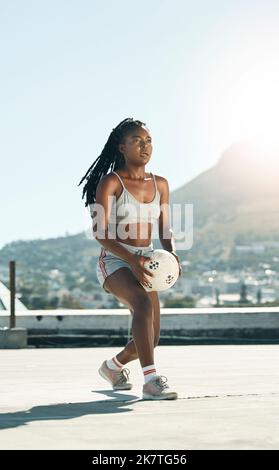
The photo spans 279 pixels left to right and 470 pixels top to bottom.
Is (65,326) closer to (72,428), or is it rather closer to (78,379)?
(78,379)

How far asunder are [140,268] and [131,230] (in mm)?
321

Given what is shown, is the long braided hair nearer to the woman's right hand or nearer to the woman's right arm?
the woman's right arm

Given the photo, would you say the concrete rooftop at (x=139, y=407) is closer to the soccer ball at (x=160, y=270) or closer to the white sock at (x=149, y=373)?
the white sock at (x=149, y=373)

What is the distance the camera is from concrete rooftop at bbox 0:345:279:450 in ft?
15.4

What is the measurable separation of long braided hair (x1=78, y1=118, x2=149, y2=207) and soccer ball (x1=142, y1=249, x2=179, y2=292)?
2.77 ft

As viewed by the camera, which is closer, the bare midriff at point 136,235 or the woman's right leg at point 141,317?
the woman's right leg at point 141,317

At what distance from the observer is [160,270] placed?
7000 millimetres

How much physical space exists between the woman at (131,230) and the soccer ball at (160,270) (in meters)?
0.04

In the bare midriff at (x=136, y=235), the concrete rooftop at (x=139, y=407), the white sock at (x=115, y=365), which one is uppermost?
the bare midriff at (x=136, y=235)

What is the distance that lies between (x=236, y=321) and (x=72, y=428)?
29.9ft

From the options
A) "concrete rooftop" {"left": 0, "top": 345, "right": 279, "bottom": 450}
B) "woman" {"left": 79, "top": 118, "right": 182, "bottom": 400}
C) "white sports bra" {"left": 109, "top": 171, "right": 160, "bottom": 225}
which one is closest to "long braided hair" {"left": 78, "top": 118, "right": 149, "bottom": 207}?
"woman" {"left": 79, "top": 118, "right": 182, "bottom": 400}

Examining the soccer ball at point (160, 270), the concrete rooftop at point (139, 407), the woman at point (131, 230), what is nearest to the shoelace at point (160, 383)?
the woman at point (131, 230)

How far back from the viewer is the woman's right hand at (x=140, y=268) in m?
6.98
